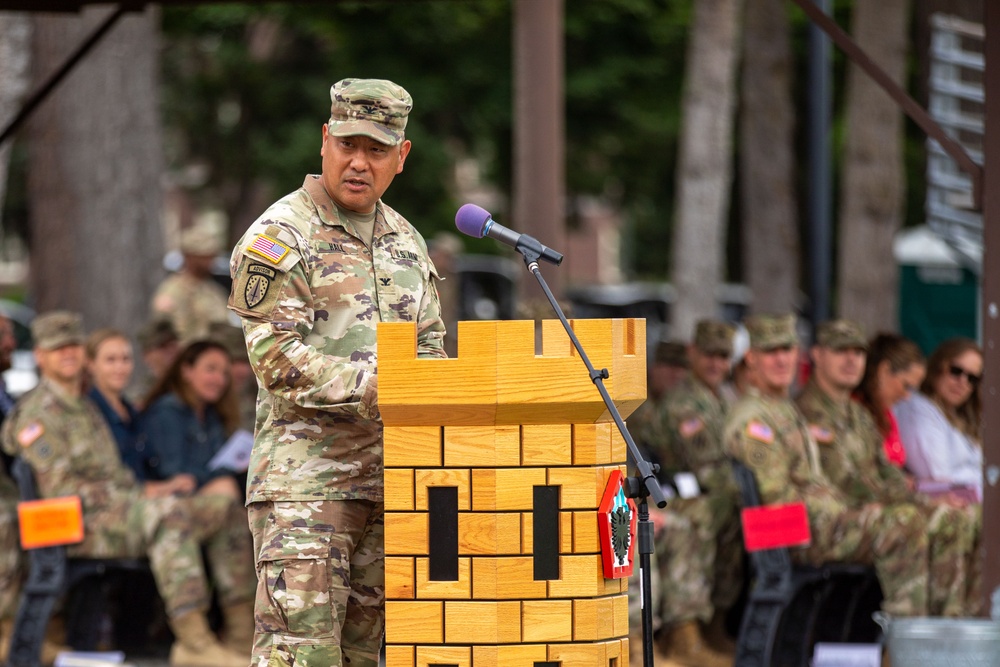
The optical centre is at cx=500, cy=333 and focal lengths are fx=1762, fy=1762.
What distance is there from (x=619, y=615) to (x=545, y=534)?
0.34 metres

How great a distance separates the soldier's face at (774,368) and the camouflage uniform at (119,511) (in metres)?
2.67

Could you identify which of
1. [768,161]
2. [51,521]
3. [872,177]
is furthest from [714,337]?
[768,161]

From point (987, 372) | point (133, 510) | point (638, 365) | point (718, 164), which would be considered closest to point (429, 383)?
point (638, 365)

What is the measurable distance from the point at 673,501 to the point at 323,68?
16.2m

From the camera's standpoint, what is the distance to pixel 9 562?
8.53 m

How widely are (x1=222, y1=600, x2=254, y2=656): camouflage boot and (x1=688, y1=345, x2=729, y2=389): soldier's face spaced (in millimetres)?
2961

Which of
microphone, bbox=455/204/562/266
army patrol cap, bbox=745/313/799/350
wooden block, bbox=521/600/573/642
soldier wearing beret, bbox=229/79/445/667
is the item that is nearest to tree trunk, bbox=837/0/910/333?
army patrol cap, bbox=745/313/799/350

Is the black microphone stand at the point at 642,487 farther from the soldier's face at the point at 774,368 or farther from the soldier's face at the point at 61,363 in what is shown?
the soldier's face at the point at 61,363

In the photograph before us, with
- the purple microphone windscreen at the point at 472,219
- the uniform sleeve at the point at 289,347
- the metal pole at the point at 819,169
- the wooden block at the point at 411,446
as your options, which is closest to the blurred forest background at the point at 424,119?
the metal pole at the point at 819,169

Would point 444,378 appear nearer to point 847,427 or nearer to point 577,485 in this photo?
point 577,485

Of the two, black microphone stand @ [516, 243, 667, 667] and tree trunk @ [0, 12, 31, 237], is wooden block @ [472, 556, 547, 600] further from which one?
tree trunk @ [0, 12, 31, 237]

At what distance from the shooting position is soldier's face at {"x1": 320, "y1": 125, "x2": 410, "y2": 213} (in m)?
4.95

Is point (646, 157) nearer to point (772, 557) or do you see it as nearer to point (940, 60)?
point (940, 60)

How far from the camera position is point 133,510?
8.57 metres
